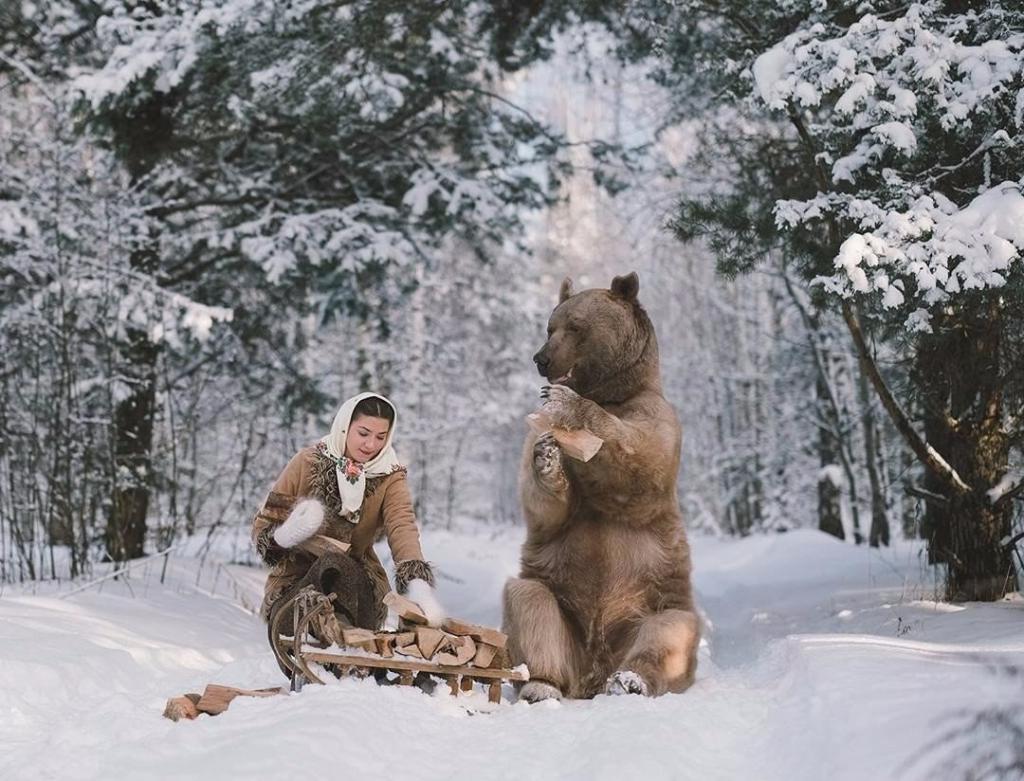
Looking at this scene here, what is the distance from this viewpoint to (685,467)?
3031 centimetres

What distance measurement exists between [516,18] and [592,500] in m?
5.64

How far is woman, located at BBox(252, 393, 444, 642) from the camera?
3809 millimetres

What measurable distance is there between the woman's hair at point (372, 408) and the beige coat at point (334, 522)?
233mm

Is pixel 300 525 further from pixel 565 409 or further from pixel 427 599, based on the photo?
pixel 565 409

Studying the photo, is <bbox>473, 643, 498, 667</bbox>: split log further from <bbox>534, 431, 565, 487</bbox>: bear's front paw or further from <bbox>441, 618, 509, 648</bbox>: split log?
<bbox>534, 431, 565, 487</bbox>: bear's front paw

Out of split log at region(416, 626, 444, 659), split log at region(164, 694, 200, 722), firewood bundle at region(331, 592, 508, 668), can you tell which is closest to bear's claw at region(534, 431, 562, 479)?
firewood bundle at region(331, 592, 508, 668)

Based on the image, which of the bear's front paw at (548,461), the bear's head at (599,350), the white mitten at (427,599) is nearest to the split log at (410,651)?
the white mitten at (427,599)

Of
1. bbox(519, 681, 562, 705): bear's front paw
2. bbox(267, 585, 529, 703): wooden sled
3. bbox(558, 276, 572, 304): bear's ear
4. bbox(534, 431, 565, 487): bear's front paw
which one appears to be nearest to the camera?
bbox(267, 585, 529, 703): wooden sled

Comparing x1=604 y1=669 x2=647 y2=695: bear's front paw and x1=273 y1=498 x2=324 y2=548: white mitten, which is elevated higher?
x1=273 y1=498 x2=324 y2=548: white mitten

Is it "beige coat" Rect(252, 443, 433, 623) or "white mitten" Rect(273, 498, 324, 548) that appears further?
"beige coat" Rect(252, 443, 433, 623)

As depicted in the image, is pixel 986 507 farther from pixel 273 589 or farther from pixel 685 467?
pixel 685 467

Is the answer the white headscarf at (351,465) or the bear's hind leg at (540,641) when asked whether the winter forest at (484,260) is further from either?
the white headscarf at (351,465)

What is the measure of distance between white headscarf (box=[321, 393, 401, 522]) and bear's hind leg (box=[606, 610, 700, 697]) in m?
1.29

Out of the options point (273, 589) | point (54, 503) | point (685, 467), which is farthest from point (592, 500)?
point (685, 467)
